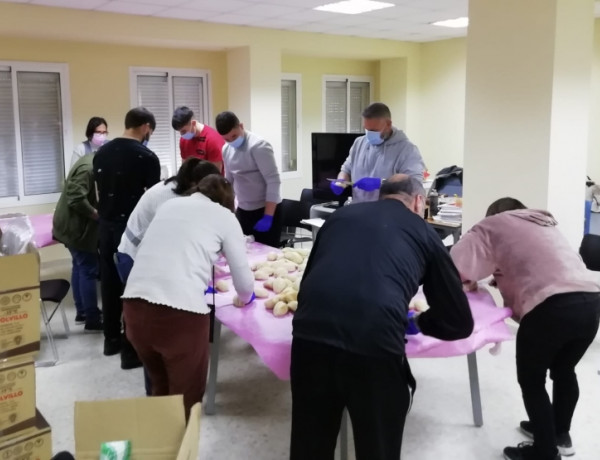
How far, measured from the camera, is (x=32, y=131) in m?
5.88

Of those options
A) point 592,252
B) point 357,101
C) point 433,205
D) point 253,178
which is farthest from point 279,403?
point 357,101

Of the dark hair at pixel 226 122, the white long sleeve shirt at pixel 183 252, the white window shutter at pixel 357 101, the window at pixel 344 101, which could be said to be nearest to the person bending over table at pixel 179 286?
the white long sleeve shirt at pixel 183 252

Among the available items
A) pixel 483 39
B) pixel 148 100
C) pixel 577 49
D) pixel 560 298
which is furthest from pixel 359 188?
pixel 148 100

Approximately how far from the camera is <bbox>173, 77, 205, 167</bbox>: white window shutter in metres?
6.84

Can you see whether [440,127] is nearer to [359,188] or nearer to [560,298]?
[359,188]

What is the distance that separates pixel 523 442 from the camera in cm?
265

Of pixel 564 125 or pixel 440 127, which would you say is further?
pixel 440 127

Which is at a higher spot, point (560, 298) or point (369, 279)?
point (369, 279)

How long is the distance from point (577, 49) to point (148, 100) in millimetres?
4358

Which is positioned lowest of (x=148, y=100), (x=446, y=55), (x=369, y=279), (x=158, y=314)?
(x=158, y=314)

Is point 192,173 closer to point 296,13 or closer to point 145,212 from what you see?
point 145,212

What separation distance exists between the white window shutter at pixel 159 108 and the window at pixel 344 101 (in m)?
2.27

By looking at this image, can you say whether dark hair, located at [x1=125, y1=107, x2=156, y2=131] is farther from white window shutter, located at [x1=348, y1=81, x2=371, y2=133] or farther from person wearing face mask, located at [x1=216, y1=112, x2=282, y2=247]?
white window shutter, located at [x1=348, y1=81, x2=371, y2=133]

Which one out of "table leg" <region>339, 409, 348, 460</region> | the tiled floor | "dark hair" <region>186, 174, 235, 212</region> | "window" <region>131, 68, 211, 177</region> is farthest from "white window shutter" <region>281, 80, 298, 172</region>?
"table leg" <region>339, 409, 348, 460</region>
